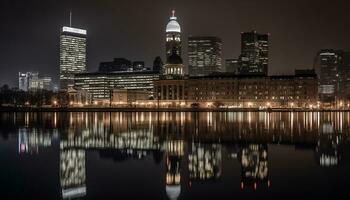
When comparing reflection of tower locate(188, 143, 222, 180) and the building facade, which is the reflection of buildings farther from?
the building facade

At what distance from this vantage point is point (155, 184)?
69.8 feet

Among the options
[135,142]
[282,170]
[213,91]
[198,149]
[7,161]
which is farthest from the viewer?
[213,91]

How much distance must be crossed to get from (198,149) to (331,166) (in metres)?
10.5

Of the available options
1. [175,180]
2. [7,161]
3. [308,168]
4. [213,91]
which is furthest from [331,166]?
[213,91]

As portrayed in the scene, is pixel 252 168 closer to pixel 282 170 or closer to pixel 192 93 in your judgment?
pixel 282 170

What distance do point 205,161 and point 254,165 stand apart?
3.32 meters

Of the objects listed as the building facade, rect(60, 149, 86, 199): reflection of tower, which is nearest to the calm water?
rect(60, 149, 86, 199): reflection of tower

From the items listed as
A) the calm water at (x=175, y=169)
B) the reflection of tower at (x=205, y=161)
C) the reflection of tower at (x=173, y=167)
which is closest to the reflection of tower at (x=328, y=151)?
the calm water at (x=175, y=169)

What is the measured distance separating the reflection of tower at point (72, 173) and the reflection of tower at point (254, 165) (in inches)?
302

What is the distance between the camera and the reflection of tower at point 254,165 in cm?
2163

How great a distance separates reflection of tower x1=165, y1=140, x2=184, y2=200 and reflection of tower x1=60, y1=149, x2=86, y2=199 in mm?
3949

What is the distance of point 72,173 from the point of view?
944 inches

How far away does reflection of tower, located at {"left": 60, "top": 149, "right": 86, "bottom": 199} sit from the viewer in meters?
19.4

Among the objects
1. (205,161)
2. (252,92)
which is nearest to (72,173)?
(205,161)
